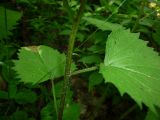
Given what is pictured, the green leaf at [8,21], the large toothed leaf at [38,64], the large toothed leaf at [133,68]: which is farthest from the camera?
the green leaf at [8,21]

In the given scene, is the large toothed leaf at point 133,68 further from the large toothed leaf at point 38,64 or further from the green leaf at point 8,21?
the green leaf at point 8,21

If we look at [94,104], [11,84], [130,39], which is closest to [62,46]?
[94,104]

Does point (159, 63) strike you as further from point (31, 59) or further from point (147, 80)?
point (31, 59)

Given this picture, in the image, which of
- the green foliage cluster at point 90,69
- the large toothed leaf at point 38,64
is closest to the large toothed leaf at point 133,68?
the green foliage cluster at point 90,69

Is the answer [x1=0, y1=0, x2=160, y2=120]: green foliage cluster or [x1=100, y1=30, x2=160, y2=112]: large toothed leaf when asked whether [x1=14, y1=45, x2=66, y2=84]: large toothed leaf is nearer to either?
[x1=0, y1=0, x2=160, y2=120]: green foliage cluster

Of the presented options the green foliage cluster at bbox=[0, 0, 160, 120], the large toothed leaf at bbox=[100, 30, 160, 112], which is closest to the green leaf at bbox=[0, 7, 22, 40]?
the green foliage cluster at bbox=[0, 0, 160, 120]

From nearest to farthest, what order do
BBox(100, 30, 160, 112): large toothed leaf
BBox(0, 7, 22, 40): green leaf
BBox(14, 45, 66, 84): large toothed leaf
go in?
BBox(100, 30, 160, 112): large toothed leaf, BBox(14, 45, 66, 84): large toothed leaf, BBox(0, 7, 22, 40): green leaf

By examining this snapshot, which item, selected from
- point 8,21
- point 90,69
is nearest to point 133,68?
point 90,69

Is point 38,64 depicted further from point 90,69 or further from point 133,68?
point 133,68
